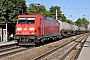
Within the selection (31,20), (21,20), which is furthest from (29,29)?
(21,20)

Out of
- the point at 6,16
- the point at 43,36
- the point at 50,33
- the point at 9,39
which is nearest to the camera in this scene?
the point at 43,36

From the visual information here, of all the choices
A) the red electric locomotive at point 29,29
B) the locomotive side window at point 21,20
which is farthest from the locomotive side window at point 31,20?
the locomotive side window at point 21,20

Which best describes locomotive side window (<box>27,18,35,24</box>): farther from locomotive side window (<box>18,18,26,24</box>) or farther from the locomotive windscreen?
locomotive side window (<box>18,18,26,24</box>)

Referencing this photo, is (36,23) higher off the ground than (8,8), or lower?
lower

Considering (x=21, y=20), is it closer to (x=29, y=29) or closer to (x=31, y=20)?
(x=31, y=20)

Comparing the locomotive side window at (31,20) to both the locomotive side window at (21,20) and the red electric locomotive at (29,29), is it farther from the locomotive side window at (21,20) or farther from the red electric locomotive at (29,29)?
the locomotive side window at (21,20)

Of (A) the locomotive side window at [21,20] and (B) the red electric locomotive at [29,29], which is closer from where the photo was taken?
(B) the red electric locomotive at [29,29]

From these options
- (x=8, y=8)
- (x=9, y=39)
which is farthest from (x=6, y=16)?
(x=9, y=39)

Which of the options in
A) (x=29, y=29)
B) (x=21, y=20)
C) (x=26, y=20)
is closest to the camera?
(x=29, y=29)

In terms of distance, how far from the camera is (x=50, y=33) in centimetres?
3048

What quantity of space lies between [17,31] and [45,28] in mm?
4221

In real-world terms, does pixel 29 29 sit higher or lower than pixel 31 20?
lower

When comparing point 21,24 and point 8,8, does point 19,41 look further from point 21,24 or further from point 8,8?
point 8,8

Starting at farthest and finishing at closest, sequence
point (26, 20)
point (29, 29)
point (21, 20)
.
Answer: point (21, 20), point (26, 20), point (29, 29)
